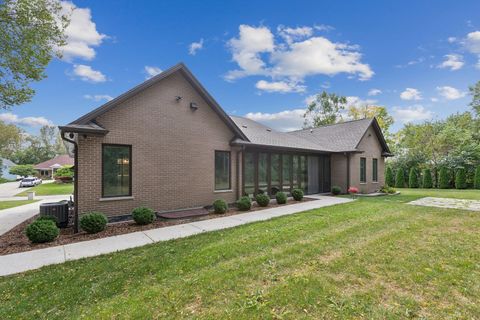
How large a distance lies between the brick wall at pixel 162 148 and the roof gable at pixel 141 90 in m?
0.18

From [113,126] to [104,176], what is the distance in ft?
5.42

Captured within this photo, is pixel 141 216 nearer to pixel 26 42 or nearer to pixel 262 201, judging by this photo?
pixel 262 201

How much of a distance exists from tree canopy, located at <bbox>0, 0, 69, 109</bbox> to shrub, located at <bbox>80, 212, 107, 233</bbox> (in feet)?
21.5

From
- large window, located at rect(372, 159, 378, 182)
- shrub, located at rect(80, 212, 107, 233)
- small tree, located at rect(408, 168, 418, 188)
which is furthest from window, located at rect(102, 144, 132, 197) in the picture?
small tree, located at rect(408, 168, 418, 188)

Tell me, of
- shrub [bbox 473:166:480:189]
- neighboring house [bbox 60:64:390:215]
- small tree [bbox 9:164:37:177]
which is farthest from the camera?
small tree [bbox 9:164:37:177]

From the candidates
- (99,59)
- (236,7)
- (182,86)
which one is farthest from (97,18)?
(236,7)

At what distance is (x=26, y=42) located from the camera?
809cm

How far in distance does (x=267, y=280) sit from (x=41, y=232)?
566 centimetres

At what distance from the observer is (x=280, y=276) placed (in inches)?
149

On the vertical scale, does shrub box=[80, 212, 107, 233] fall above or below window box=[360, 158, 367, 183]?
below

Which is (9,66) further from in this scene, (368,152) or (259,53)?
(368,152)

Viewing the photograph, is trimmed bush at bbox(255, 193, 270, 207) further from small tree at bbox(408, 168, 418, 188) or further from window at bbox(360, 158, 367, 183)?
small tree at bbox(408, 168, 418, 188)

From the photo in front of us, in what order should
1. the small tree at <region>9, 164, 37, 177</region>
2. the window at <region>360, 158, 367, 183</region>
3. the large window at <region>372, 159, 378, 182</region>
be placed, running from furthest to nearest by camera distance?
the small tree at <region>9, 164, 37, 177</region>, the large window at <region>372, 159, 378, 182</region>, the window at <region>360, 158, 367, 183</region>

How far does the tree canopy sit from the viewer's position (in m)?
7.87
